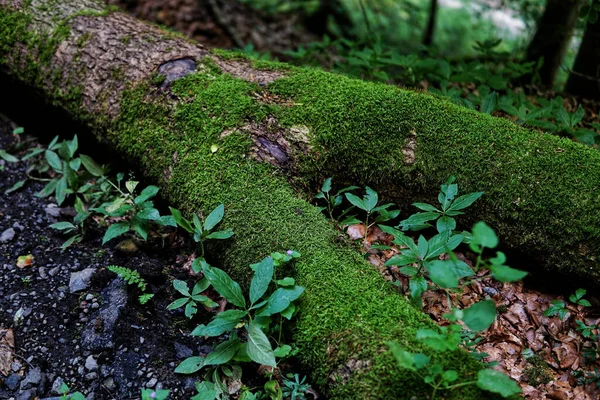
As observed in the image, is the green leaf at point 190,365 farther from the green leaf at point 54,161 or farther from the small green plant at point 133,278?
the green leaf at point 54,161

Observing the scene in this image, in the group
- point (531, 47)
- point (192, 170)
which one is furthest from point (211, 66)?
point (531, 47)

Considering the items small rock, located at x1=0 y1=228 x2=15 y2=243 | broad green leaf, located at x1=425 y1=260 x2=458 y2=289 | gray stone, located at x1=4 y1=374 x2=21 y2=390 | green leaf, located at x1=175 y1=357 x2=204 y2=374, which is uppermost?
broad green leaf, located at x1=425 y1=260 x2=458 y2=289

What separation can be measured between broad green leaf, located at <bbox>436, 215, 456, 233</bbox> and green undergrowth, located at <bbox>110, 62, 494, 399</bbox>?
0.47 meters

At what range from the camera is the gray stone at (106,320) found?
2.67m

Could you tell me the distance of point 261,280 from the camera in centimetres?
247

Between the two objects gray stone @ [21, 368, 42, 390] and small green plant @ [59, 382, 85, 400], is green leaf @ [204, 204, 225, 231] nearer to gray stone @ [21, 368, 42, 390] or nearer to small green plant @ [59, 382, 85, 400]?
small green plant @ [59, 382, 85, 400]

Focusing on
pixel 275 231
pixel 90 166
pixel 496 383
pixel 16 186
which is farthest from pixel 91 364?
pixel 496 383

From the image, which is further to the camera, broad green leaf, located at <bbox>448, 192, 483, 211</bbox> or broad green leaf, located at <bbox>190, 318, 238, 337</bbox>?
broad green leaf, located at <bbox>448, 192, 483, 211</bbox>

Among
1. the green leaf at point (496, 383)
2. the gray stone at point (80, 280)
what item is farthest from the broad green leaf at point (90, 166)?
the green leaf at point (496, 383)

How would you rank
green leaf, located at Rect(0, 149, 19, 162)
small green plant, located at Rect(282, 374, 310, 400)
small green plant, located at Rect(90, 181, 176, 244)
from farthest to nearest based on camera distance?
1. green leaf, located at Rect(0, 149, 19, 162)
2. small green plant, located at Rect(90, 181, 176, 244)
3. small green plant, located at Rect(282, 374, 310, 400)

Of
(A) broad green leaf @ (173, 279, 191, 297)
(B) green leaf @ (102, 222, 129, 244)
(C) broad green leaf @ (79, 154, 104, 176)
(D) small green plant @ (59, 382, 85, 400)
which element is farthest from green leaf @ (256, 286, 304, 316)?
(C) broad green leaf @ (79, 154, 104, 176)

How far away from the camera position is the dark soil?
2.52 meters

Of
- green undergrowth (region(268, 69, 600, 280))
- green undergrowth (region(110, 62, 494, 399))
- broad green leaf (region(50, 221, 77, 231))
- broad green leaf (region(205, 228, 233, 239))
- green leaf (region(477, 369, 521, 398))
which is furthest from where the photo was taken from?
broad green leaf (region(50, 221, 77, 231))

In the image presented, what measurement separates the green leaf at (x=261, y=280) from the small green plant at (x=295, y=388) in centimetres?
44
